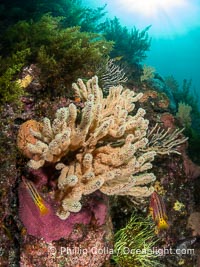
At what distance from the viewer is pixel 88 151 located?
8.74 ft

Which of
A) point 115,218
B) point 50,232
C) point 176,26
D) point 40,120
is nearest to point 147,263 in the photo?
point 115,218

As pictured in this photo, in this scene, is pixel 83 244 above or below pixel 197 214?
below

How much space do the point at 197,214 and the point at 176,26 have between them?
106m

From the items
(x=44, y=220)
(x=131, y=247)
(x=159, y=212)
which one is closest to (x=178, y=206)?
(x=159, y=212)

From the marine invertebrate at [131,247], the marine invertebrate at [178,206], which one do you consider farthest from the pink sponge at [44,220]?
the marine invertebrate at [178,206]

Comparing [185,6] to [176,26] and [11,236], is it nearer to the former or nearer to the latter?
[176,26]

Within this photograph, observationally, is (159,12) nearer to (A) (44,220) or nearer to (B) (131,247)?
(B) (131,247)

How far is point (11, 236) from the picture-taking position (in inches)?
107

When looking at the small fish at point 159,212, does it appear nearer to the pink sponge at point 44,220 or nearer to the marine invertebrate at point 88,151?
the marine invertebrate at point 88,151

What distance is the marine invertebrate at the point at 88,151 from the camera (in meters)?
2.36

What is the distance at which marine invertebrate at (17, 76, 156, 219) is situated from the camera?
236 centimetres

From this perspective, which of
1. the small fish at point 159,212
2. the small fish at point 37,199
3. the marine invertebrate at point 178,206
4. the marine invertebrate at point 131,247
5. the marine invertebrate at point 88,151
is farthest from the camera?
the marine invertebrate at point 178,206

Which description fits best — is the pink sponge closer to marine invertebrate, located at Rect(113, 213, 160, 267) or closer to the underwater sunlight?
marine invertebrate, located at Rect(113, 213, 160, 267)

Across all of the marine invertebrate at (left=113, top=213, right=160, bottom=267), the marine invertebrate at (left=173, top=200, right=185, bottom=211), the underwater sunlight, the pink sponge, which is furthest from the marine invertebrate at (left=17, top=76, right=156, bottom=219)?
the underwater sunlight
